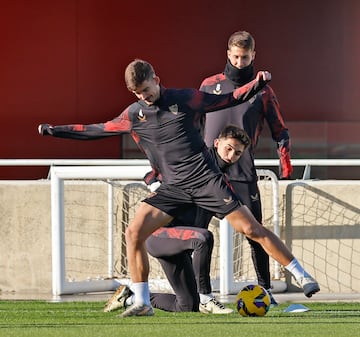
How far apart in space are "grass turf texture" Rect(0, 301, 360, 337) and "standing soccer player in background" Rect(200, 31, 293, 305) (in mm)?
497

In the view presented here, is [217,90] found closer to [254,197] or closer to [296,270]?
[254,197]

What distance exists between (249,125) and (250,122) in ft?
0.09

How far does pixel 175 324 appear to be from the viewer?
8.64m

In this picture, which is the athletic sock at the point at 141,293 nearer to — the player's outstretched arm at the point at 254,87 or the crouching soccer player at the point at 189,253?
the crouching soccer player at the point at 189,253

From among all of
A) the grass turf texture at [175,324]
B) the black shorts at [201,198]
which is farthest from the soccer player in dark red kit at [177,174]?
the grass turf texture at [175,324]

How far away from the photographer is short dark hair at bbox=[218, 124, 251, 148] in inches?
391

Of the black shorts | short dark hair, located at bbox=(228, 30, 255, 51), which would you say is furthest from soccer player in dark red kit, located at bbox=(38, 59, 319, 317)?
short dark hair, located at bbox=(228, 30, 255, 51)

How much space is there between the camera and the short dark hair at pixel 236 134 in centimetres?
994

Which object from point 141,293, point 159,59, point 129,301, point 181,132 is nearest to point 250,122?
point 181,132

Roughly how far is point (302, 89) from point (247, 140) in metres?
8.71

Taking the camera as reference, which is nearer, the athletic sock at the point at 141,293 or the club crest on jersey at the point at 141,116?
the athletic sock at the point at 141,293

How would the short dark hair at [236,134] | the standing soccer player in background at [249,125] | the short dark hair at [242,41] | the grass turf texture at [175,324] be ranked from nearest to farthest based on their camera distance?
the grass turf texture at [175,324]
the short dark hair at [236,134]
the short dark hair at [242,41]
the standing soccer player in background at [249,125]

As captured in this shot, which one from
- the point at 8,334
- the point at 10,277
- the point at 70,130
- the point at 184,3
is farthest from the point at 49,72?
the point at 8,334

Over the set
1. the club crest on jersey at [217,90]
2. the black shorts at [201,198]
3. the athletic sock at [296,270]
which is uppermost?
the club crest on jersey at [217,90]
